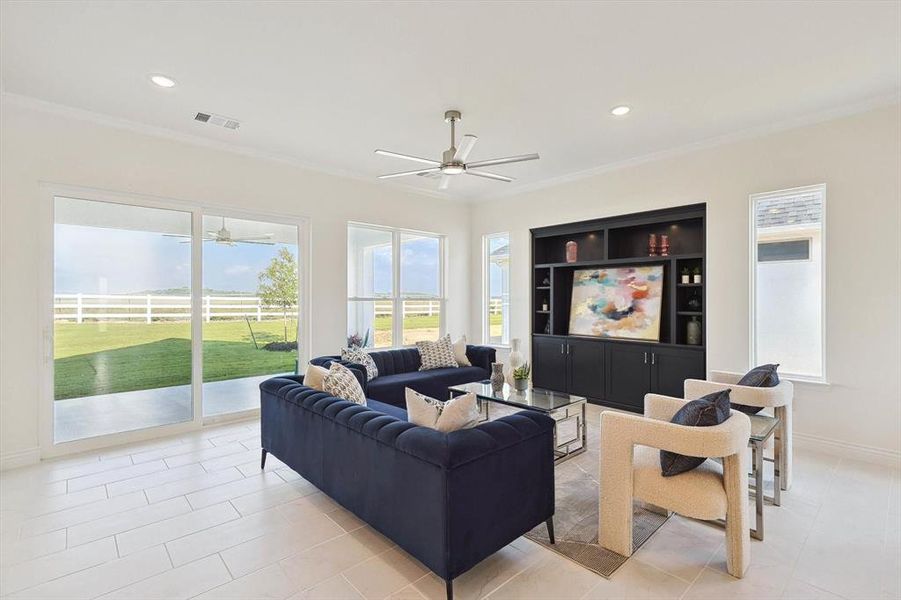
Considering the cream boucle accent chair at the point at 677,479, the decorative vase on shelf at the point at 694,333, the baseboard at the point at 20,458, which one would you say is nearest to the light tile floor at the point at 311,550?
the cream boucle accent chair at the point at 677,479

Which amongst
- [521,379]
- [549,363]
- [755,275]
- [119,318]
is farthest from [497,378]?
[119,318]

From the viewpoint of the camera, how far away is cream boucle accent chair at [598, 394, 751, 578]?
2215 mm

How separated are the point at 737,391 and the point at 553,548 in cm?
179

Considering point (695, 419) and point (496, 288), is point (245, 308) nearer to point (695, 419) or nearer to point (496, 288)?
point (496, 288)

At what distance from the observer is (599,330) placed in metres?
5.84

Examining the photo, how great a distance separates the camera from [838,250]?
3.94 metres

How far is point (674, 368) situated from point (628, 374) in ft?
1.78

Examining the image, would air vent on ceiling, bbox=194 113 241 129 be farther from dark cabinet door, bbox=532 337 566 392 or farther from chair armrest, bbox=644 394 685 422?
dark cabinet door, bbox=532 337 566 392

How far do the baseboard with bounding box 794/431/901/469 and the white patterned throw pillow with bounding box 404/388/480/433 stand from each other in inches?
144

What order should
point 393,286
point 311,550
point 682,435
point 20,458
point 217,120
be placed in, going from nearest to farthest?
1. point 682,435
2. point 311,550
3. point 20,458
4. point 217,120
5. point 393,286

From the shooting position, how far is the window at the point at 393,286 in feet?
20.2

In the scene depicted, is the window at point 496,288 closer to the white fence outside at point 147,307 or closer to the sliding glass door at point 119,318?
the white fence outside at point 147,307

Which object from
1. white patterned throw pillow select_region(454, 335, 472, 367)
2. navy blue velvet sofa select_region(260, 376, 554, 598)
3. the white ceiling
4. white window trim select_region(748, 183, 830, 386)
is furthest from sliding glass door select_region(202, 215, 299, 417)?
white window trim select_region(748, 183, 830, 386)

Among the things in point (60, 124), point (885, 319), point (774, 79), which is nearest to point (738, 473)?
point (885, 319)
